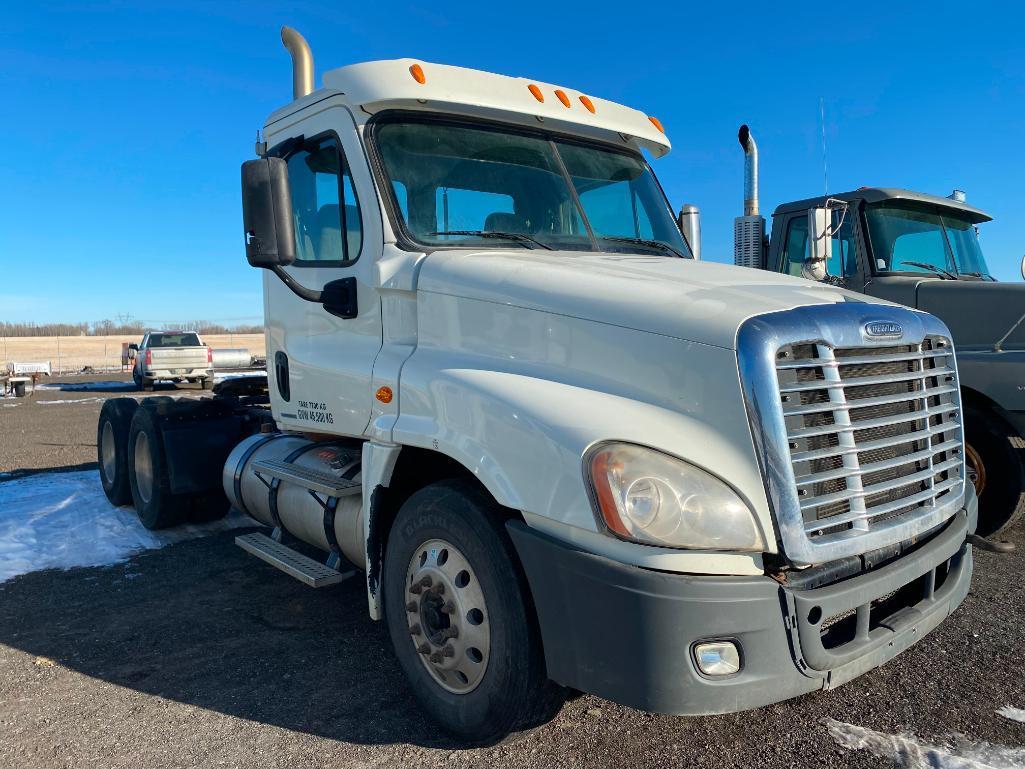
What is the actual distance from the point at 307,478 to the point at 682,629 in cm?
251

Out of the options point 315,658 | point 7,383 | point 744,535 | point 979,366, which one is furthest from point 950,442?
point 7,383

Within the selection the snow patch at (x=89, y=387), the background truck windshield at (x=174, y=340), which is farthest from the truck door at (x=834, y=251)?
the snow patch at (x=89, y=387)

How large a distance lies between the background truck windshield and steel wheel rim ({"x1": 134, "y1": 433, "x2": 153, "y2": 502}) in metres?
20.6

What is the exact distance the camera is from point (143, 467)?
658cm

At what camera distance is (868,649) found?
2.58 metres

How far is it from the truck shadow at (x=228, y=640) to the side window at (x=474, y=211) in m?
2.18

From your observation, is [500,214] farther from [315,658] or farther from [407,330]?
[315,658]

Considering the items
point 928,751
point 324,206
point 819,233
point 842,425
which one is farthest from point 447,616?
point 819,233

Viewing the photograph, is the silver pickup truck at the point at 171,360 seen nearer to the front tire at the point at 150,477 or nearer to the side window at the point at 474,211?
the front tire at the point at 150,477

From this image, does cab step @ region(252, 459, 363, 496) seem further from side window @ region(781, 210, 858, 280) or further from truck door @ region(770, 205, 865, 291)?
side window @ region(781, 210, 858, 280)

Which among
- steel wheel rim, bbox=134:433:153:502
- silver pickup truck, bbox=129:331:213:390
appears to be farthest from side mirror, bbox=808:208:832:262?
silver pickup truck, bbox=129:331:213:390

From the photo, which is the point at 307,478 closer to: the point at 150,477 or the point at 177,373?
the point at 150,477

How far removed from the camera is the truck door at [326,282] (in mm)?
3682

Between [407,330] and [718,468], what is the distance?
1625 millimetres
